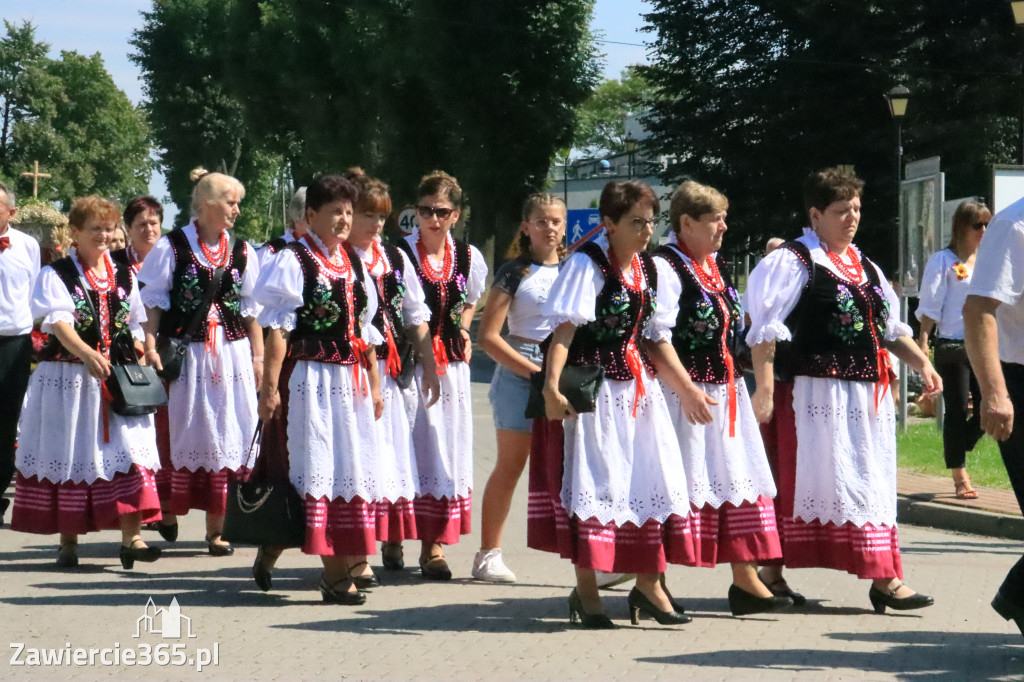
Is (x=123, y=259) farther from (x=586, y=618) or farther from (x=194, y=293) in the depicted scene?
(x=586, y=618)

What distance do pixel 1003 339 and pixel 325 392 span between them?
307 centimetres

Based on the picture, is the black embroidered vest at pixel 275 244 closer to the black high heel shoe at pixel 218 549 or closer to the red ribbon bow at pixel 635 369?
the black high heel shoe at pixel 218 549

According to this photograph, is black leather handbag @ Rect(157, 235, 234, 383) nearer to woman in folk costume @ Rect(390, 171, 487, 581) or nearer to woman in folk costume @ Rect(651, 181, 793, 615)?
woman in folk costume @ Rect(390, 171, 487, 581)

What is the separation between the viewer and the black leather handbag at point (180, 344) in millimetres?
9305

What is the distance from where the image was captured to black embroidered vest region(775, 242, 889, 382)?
749 centimetres

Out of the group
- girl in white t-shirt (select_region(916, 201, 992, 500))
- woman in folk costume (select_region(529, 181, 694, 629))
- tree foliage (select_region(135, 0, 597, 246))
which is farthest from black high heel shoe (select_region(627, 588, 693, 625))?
tree foliage (select_region(135, 0, 597, 246))

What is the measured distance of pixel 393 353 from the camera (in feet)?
27.5

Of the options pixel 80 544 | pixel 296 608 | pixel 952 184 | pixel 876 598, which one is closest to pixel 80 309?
pixel 80 544

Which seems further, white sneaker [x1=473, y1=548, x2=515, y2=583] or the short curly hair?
the short curly hair

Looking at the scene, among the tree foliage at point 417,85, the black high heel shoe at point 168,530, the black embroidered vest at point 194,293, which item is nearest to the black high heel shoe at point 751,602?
the black embroidered vest at point 194,293

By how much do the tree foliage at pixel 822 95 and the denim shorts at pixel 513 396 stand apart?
2623cm

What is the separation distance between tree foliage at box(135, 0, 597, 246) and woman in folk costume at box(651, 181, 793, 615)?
114 feet

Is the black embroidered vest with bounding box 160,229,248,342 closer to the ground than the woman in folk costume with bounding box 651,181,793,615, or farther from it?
farther from it

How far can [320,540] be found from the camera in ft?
24.8
